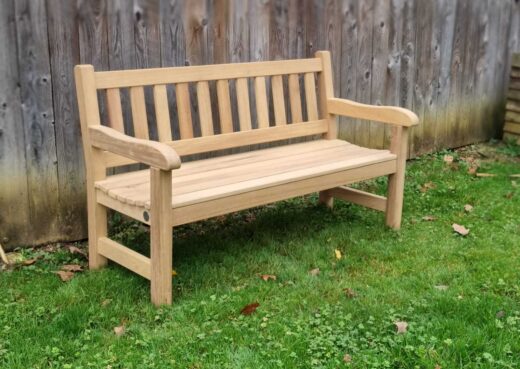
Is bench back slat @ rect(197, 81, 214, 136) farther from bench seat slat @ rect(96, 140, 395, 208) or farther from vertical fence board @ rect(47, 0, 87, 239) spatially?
vertical fence board @ rect(47, 0, 87, 239)

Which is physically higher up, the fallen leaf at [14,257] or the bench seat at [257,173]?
the bench seat at [257,173]

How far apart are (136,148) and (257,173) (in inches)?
34.3

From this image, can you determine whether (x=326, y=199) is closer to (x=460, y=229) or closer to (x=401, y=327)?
(x=460, y=229)

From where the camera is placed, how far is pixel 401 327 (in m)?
3.23

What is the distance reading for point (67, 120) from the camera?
13.8ft

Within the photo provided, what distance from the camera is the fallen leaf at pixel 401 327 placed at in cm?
321

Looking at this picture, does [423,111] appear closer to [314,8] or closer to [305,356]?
[314,8]

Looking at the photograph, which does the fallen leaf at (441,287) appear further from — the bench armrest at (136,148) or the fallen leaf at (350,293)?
the bench armrest at (136,148)

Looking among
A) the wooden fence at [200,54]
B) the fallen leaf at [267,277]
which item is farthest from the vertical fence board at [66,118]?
the fallen leaf at [267,277]

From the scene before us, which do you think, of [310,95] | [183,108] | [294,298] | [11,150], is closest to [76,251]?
[11,150]


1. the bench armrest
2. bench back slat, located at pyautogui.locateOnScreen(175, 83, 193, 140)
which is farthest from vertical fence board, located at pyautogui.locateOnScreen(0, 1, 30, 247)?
bench back slat, located at pyautogui.locateOnScreen(175, 83, 193, 140)

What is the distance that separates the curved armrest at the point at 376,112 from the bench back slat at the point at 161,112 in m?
1.36

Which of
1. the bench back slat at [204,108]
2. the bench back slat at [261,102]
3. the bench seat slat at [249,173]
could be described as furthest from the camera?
the bench back slat at [261,102]

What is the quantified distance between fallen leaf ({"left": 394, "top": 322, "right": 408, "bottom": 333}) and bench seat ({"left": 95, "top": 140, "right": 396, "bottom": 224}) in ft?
3.37
